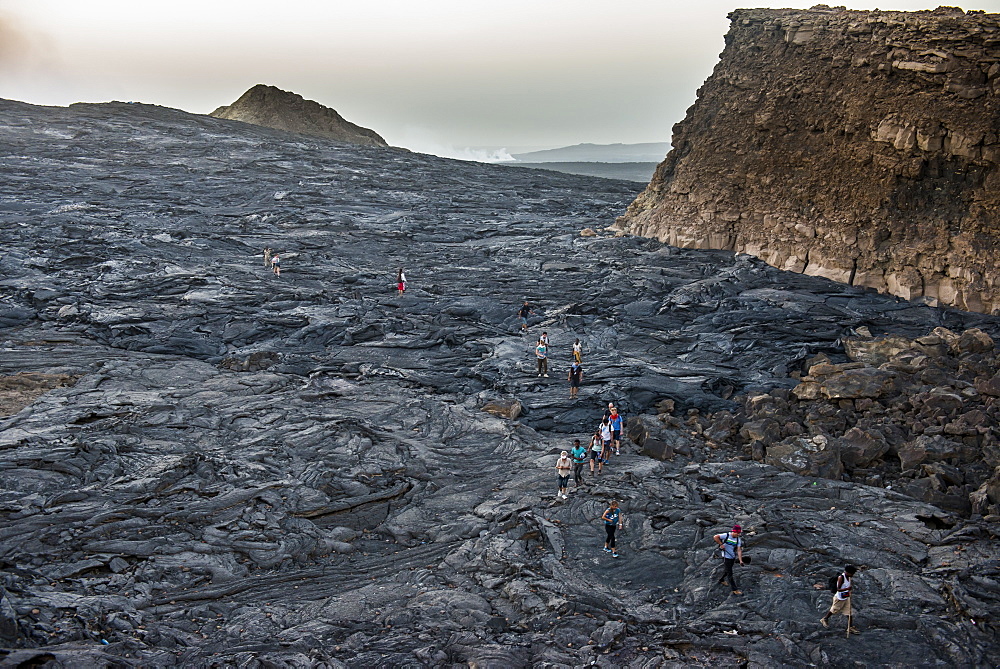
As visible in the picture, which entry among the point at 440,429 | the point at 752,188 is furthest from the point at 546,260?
the point at 440,429

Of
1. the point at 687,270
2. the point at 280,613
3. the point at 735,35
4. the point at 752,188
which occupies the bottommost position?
the point at 280,613

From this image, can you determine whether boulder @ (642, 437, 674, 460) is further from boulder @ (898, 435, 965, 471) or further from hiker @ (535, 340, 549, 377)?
hiker @ (535, 340, 549, 377)

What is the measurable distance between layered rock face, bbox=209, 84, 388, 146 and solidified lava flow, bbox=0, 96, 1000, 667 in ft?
215

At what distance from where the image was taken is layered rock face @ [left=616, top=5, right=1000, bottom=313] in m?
27.6

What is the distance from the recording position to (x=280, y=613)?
35.7 ft

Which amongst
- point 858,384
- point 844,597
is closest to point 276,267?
point 858,384

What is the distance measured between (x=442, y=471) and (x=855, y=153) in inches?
963

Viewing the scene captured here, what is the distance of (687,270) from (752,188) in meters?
5.60

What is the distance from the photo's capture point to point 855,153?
31.2 metres

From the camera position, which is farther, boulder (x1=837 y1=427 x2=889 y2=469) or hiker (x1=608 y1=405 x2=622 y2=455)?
hiker (x1=608 y1=405 x2=622 y2=455)

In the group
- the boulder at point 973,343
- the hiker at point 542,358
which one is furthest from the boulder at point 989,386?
the hiker at point 542,358

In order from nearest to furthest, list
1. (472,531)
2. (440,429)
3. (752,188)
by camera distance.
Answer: (472,531)
(440,429)
(752,188)

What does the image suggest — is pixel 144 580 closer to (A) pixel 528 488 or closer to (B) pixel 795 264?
(A) pixel 528 488

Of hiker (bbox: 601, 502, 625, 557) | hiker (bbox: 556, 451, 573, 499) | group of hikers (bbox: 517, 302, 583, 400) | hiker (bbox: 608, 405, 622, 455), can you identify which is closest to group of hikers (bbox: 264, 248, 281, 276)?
group of hikers (bbox: 517, 302, 583, 400)
